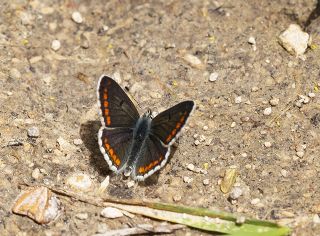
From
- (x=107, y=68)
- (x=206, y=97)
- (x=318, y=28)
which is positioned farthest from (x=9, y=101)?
(x=318, y=28)

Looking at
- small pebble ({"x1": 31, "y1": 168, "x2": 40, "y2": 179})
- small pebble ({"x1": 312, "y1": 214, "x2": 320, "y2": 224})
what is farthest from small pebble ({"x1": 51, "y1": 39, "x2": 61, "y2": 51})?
small pebble ({"x1": 312, "y1": 214, "x2": 320, "y2": 224})

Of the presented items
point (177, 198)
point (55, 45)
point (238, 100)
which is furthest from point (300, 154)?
point (55, 45)

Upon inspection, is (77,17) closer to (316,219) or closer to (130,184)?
(130,184)

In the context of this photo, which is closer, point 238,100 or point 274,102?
point 274,102

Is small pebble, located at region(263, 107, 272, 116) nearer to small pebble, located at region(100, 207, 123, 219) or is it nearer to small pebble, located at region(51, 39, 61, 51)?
small pebble, located at region(100, 207, 123, 219)

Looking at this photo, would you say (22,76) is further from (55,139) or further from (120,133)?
(120,133)

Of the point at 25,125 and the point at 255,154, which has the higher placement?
the point at 255,154

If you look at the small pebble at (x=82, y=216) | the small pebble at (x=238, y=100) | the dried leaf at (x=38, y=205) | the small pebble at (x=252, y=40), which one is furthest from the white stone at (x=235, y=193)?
the small pebble at (x=252, y=40)
